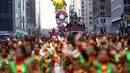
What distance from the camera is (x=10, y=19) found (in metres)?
98.5

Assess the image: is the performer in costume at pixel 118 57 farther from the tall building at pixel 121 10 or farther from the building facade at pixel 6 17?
the building facade at pixel 6 17

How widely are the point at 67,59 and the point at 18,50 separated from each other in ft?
16.3

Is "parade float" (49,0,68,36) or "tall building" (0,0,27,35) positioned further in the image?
"tall building" (0,0,27,35)

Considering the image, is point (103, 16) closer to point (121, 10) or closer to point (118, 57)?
point (121, 10)

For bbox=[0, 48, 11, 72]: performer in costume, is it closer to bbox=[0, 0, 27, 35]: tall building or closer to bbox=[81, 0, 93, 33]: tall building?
bbox=[0, 0, 27, 35]: tall building

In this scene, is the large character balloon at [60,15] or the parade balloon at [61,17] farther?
the parade balloon at [61,17]

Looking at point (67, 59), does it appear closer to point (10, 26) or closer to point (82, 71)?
point (82, 71)

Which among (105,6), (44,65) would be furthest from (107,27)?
(44,65)

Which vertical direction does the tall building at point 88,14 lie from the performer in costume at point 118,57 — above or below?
Answer: above

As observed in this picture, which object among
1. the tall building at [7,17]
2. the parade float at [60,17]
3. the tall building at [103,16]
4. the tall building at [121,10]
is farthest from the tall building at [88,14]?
the parade float at [60,17]

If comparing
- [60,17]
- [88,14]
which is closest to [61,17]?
[60,17]

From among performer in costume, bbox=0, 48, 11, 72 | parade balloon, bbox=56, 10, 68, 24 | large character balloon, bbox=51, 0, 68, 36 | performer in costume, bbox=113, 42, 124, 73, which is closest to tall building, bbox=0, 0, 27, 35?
large character balloon, bbox=51, 0, 68, 36

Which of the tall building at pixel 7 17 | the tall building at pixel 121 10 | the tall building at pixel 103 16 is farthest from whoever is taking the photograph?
the tall building at pixel 103 16

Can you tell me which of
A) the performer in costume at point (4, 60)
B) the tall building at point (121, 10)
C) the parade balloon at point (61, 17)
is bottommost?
the performer in costume at point (4, 60)
